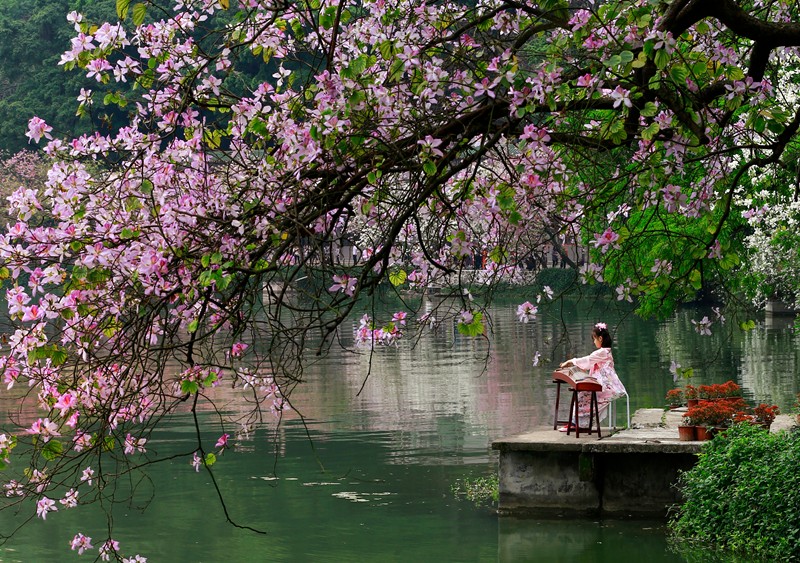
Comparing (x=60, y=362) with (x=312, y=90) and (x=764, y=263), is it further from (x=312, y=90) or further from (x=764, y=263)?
(x=764, y=263)

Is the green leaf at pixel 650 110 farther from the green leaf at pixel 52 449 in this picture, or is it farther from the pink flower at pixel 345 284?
the green leaf at pixel 52 449

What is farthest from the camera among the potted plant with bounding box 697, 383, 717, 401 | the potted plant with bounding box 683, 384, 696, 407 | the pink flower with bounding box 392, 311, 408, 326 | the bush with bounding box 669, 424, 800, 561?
the potted plant with bounding box 697, 383, 717, 401

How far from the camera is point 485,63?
7.48 meters

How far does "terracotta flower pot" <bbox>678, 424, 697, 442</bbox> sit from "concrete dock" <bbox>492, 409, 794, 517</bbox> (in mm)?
87

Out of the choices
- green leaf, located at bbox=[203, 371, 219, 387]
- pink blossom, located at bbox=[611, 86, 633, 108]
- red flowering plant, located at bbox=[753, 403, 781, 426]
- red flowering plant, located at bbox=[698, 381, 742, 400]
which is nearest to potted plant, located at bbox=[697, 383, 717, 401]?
red flowering plant, located at bbox=[698, 381, 742, 400]

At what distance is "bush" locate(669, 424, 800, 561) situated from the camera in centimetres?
1217

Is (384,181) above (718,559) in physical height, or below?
above

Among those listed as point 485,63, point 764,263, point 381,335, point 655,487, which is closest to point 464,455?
point 655,487

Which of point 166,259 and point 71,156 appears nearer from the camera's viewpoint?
point 166,259

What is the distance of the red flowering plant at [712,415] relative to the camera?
594 inches

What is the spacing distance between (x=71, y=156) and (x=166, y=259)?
1190mm

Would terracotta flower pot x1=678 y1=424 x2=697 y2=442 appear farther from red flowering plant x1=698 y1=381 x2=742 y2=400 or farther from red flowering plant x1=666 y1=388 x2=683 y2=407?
red flowering plant x1=666 y1=388 x2=683 y2=407

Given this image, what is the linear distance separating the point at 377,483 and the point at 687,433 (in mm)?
5219

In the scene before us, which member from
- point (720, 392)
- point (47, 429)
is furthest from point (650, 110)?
point (720, 392)
